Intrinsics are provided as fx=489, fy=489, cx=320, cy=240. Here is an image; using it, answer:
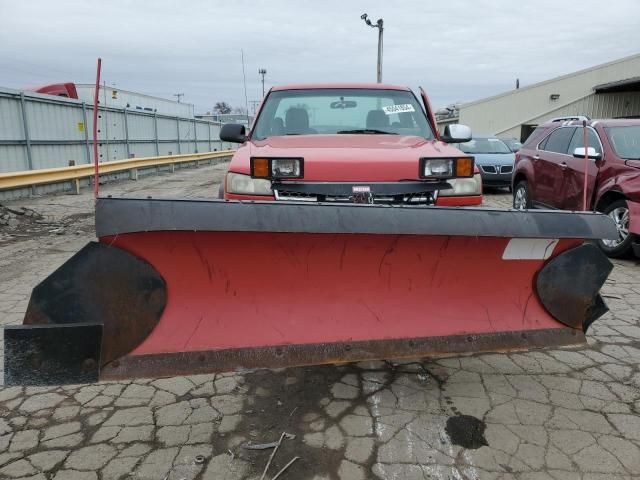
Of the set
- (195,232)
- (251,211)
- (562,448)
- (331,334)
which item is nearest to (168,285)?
(195,232)

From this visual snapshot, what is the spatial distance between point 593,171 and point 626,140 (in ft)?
1.70

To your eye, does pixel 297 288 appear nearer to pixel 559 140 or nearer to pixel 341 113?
pixel 341 113

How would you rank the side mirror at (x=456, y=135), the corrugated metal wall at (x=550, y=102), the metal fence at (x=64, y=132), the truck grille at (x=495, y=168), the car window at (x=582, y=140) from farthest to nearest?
the corrugated metal wall at (x=550, y=102)
the truck grille at (x=495, y=168)
the metal fence at (x=64, y=132)
the car window at (x=582, y=140)
the side mirror at (x=456, y=135)

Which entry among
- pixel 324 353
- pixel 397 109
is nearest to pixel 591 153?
pixel 397 109

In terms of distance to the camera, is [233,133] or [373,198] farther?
[233,133]

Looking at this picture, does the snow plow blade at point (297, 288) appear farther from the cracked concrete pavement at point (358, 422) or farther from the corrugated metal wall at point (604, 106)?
the corrugated metal wall at point (604, 106)

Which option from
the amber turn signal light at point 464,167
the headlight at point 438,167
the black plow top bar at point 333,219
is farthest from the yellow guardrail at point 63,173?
the amber turn signal light at point 464,167

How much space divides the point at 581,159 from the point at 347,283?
5264 millimetres

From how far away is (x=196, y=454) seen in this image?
2336 millimetres

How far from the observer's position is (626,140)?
601cm

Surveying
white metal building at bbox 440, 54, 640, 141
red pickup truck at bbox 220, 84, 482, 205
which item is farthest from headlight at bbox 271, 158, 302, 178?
white metal building at bbox 440, 54, 640, 141

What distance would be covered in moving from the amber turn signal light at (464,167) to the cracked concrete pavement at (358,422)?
126 centimetres

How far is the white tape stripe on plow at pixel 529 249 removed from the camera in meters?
2.42

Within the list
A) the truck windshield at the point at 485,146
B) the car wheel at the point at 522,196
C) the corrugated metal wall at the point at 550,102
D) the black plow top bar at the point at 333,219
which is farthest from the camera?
the corrugated metal wall at the point at 550,102
